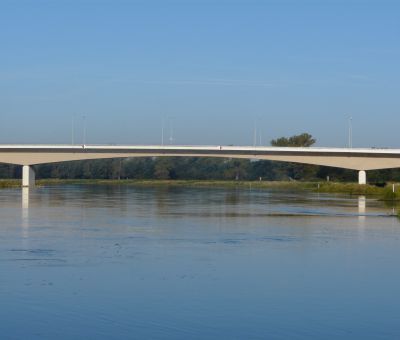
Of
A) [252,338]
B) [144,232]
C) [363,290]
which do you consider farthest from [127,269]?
[144,232]

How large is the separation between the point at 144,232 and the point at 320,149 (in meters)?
63.3

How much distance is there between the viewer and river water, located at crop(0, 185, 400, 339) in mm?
15367

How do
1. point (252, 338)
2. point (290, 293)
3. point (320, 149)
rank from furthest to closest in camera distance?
1. point (320, 149)
2. point (290, 293)
3. point (252, 338)

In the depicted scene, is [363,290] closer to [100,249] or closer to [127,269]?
[127,269]

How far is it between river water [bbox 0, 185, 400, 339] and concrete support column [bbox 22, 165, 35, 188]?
68858 millimetres

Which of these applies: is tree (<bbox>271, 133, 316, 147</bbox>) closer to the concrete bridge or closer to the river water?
the concrete bridge

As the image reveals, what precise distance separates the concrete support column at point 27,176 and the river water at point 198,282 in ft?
226

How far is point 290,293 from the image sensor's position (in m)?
19.0

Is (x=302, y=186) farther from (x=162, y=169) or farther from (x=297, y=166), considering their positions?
(x=162, y=169)

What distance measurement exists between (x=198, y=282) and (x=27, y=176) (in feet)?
288

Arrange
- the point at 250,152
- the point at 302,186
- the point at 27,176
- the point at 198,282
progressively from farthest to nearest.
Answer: the point at 302,186 < the point at 27,176 < the point at 250,152 < the point at 198,282

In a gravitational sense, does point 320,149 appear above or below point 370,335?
above

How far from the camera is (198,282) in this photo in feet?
66.6

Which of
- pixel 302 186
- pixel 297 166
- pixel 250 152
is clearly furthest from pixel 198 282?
pixel 297 166
